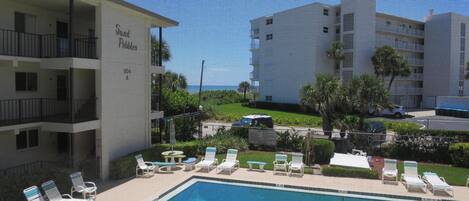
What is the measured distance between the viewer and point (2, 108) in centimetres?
1519

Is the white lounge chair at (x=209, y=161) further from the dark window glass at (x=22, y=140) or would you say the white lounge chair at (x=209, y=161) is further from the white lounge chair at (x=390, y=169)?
the white lounge chair at (x=390, y=169)

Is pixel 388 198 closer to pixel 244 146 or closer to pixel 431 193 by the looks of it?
pixel 431 193

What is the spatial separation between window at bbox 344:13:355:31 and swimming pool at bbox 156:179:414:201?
1677 inches

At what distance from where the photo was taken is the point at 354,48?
54.4 metres

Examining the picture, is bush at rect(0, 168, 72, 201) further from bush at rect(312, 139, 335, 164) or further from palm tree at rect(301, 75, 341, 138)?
palm tree at rect(301, 75, 341, 138)

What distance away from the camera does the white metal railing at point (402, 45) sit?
57.6m

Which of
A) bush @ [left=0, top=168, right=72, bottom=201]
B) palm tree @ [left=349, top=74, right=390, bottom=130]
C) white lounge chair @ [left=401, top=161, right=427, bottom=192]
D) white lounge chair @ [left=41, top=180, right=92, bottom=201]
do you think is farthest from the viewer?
palm tree @ [left=349, top=74, right=390, bottom=130]

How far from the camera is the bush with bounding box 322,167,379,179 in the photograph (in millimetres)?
18359

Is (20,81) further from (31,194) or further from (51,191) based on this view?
(31,194)

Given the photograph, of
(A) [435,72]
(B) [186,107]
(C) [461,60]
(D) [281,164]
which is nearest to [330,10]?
(A) [435,72]

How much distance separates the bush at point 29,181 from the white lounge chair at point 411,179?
1395cm

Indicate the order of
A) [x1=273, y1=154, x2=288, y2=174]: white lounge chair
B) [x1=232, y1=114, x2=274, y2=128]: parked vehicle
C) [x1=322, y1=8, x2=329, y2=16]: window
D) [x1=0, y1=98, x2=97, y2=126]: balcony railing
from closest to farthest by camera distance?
1. [x1=0, y1=98, x2=97, y2=126]: balcony railing
2. [x1=273, y1=154, x2=288, y2=174]: white lounge chair
3. [x1=232, y1=114, x2=274, y2=128]: parked vehicle
4. [x1=322, y1=8, x2=329, y2=16]: window

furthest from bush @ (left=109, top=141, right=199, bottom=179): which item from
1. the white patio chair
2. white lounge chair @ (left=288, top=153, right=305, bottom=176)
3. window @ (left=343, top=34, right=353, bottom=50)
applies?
window @ (left=343, top=34, right=353, bottom=50)

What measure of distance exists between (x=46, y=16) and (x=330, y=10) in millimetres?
46262
